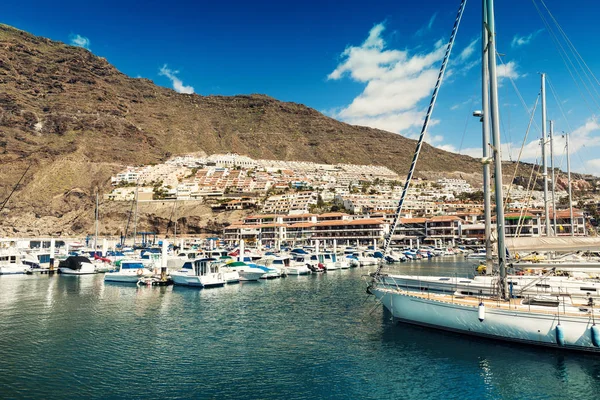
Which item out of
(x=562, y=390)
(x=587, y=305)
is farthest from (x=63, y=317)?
(x=587, y=305)

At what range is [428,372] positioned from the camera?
19.0 m

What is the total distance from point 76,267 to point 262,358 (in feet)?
166

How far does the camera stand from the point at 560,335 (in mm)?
19453

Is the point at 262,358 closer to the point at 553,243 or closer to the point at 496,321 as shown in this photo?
the point at 496,321

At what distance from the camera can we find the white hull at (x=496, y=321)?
19391 millimetres

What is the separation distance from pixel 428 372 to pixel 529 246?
11876 mm

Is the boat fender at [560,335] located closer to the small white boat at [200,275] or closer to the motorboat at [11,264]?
the small white boat at [200,275]

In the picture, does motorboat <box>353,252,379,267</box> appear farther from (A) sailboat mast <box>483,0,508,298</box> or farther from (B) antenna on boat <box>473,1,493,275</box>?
(A) sailboat mast <box>483,0,508,298</box>

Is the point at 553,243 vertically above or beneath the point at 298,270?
above

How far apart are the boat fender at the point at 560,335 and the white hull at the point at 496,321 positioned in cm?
7

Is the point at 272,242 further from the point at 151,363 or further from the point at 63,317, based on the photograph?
the point at 151,363

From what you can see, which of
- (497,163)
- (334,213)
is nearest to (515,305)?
(497,163)

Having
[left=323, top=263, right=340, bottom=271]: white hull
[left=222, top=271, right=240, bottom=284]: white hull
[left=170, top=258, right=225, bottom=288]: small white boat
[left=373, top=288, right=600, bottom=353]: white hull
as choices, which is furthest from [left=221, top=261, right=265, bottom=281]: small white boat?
[left=373, top=288, right=600, bottom=353]: white hull

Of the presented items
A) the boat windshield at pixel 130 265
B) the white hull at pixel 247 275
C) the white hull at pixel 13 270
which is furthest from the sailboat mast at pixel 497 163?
the white hull at pixel 13 270
